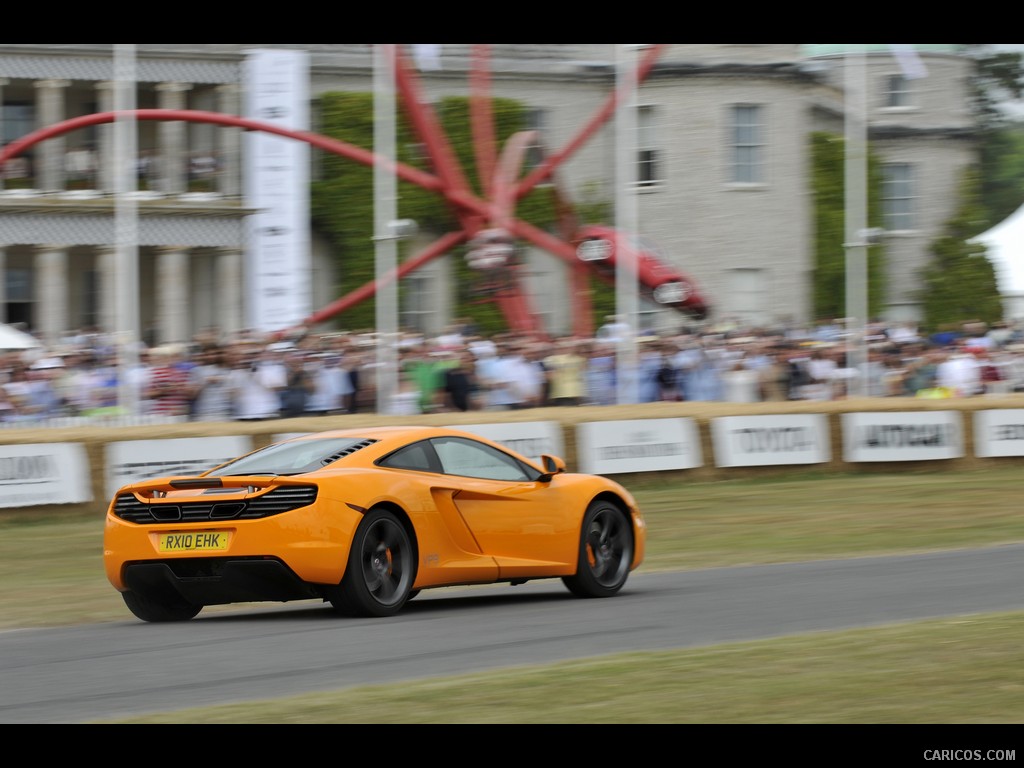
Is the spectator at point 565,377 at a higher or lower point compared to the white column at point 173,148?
lower

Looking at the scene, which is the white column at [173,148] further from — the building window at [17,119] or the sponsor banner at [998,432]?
the sponsor banner at [998,432]

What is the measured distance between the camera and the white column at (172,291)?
44.1 metres

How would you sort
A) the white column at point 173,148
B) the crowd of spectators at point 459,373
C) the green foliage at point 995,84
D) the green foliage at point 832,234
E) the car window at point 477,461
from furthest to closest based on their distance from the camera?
the green foliage at point 995,84 → the green foliage at point 832,234 → the white column at point 173,148 → the crowd of spectators at point 459,373 → the car window at point 477,461

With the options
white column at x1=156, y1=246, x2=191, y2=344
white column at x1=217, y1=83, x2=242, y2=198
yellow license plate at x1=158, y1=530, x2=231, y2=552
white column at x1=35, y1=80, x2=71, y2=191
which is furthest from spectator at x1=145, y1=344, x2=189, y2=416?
white column at x1=217, y1=83, x2=242, y2=198

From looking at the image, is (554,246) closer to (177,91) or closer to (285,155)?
(285,155)

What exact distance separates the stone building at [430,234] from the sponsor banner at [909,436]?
17416mm

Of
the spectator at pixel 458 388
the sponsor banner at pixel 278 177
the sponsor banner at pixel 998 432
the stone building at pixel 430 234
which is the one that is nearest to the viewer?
the spectator at pixel 458 388

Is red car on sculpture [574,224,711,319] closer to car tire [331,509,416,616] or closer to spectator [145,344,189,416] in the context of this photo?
spectator [145,344,189,416]

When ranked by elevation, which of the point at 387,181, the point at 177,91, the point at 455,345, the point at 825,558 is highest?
the point at 177,91

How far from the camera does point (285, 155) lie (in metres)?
41.5

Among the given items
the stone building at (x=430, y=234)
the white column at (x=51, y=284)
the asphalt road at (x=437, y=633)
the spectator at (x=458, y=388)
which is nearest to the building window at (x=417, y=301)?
the stone building at (x=430, y=234)

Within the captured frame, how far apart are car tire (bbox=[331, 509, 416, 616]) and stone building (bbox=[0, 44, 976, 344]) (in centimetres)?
3202
